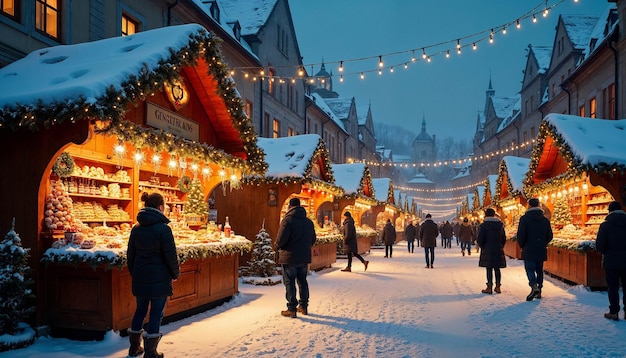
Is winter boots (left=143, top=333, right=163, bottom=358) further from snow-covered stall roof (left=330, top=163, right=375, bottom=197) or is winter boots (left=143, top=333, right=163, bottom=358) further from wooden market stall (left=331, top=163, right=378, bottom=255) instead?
snow-covered stall roof (left=330, top=163, right=375, bottom=197)

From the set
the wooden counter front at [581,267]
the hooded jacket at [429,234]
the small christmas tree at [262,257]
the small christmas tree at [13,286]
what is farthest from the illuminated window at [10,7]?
the hooded jacket at [429,234]

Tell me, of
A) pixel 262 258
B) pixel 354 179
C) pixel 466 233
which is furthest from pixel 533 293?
pixel 354 179

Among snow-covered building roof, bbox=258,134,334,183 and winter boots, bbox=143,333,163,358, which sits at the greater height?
snow-covered building roof, bbox=258,134,334,183

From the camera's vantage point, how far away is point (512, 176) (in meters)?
24.6

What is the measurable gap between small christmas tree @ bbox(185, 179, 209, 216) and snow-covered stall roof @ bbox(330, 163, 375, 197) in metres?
14.3

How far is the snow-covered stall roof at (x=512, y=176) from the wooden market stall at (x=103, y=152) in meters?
15.4

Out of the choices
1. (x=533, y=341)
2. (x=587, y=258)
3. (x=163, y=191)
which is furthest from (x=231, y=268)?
(x=587, y=258)

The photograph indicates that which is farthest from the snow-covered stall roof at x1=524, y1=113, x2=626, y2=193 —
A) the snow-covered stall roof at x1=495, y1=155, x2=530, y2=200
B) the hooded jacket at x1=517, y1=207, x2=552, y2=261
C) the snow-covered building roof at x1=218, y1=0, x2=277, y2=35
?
the snow-covered building roof at x1=218, y1=0, x2=277, y2=35

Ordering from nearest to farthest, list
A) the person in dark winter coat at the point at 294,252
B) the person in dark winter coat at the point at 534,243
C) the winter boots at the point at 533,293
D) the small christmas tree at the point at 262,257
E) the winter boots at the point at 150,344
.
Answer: the winter boots at the point at 150,344 → the person in dark winter coat at the point at 294,252 → the winter boots at the point at 533,293 → the person in dark winter coat at the point at 534,243 → the small christmas tree at the point at 262,257

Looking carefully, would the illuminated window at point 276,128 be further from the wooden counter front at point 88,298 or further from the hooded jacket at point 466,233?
the wooden counter front at point 88,298

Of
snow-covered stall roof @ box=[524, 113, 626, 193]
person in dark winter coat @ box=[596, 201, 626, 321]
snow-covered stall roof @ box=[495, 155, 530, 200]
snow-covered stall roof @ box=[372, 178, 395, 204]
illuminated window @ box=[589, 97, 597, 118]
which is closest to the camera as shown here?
person in dark winter coat @ box=[596, 201, 626, 321]

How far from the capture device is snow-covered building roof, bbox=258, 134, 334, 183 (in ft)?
53.9

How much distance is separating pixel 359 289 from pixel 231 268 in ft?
11.9

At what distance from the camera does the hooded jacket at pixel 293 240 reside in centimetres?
979
